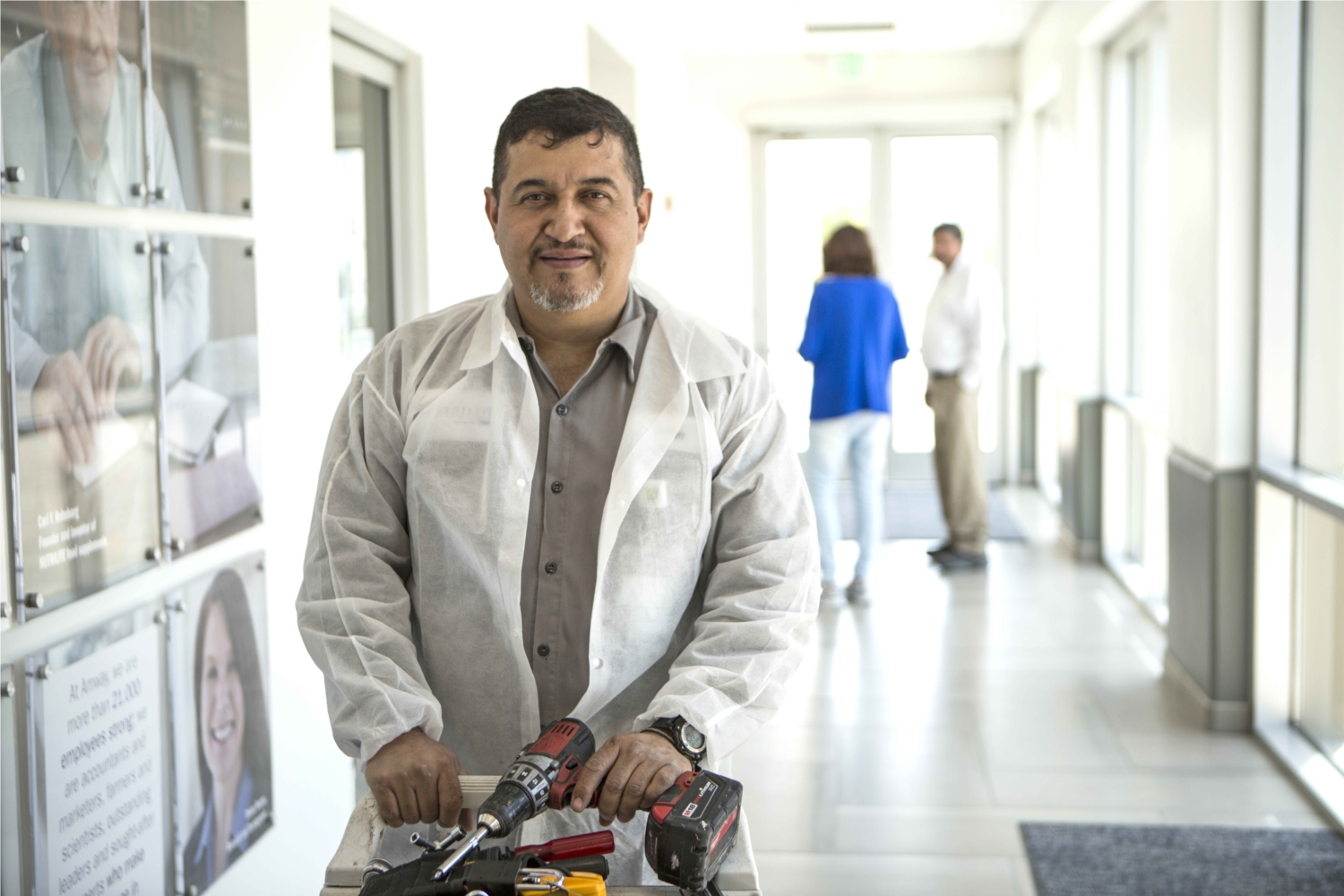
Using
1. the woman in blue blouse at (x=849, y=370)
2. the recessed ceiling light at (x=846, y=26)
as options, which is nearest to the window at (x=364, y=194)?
the woman in blue blouse at (x=849, y=370)

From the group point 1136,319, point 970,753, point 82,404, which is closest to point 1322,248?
point 970,753

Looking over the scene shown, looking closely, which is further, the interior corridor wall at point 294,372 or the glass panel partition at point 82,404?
the interior corridor wall at point 294,372

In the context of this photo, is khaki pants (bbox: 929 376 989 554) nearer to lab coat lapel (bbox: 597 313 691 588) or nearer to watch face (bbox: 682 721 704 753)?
lab coat lapel (bbox: 597 313 691 588)

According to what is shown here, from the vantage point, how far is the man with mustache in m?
1.55

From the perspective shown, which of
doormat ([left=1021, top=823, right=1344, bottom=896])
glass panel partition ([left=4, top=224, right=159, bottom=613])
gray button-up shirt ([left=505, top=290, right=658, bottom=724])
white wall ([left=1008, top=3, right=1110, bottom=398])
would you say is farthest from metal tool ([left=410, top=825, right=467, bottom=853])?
white wall ([left=1008, top=3, right=1110, bottom=398])

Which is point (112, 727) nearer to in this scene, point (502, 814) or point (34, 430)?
point (34, 430)

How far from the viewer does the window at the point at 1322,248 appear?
11.1 ft

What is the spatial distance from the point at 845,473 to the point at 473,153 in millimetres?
5481

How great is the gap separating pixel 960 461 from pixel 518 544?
4.75m

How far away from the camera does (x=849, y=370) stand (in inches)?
206

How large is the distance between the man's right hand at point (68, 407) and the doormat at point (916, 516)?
485cm

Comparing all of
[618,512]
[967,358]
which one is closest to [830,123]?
[967,358]

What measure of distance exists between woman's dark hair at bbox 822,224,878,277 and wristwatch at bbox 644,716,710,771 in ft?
13.3

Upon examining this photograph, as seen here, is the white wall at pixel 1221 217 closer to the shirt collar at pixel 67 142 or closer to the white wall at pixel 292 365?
the white wall at pixel 292 365
